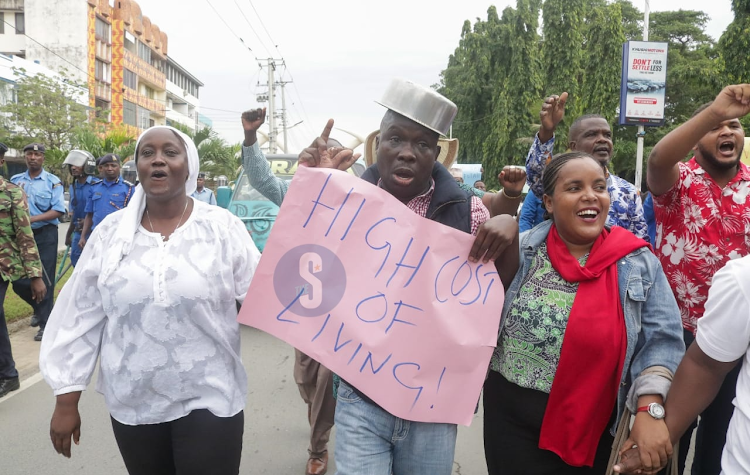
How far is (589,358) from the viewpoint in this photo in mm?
2123

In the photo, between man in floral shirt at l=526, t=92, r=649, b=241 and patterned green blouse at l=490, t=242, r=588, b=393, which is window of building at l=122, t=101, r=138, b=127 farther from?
patterned green blouse at l=490, t=242, r=588, b=393

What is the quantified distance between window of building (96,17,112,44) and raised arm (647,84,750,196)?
53.3 metres

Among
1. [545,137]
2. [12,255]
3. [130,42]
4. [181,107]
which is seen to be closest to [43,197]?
[12,255]

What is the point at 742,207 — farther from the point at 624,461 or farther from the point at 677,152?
the point at 624,461

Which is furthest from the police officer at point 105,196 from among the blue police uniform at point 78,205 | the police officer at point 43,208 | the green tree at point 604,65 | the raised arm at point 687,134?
the green tree at point 604,65

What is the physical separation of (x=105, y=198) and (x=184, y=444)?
6.54 metres

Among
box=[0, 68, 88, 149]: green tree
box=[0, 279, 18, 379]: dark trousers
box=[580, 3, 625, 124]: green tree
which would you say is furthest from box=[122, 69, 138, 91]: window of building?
box=[0, 279, 18, 379]: dark trousers

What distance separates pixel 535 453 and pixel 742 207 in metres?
1.52

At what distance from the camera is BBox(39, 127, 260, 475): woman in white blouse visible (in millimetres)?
2299

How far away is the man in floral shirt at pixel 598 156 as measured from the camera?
2.96 m

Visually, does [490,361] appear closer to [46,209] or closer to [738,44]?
[46,209]

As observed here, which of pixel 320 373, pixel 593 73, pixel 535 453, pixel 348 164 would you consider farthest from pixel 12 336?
pixel 593 73

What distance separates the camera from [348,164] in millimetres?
2699

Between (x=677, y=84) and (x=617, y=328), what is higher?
(x=677, y=84)
